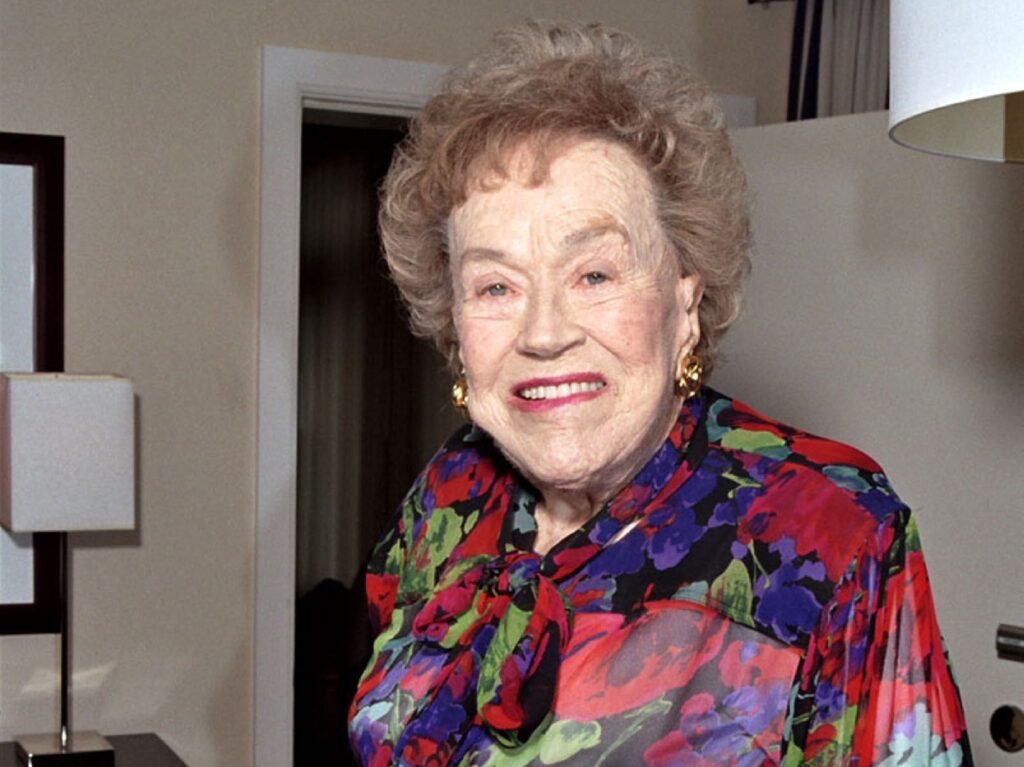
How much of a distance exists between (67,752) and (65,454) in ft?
2.07

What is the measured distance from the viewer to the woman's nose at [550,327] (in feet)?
4.70

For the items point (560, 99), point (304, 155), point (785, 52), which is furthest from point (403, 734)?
point (304, 155)

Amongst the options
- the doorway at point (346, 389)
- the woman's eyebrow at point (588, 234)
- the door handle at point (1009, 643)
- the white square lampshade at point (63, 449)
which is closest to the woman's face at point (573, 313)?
Result: the woman's eyebrow at point (588, 234)

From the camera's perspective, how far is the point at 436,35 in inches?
139

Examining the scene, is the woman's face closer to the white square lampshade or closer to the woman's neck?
the woman's neck

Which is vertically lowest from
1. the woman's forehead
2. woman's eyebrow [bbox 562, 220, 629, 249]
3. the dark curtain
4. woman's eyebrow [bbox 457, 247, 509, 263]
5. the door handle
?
the door handle

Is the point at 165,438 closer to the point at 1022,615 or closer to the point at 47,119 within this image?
the point at 47,119

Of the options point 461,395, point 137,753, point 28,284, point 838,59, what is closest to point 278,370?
point 28,284

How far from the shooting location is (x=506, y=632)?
4.90ft

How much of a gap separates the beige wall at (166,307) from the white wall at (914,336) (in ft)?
3.75

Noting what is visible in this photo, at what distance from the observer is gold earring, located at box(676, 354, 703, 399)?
1539 mm

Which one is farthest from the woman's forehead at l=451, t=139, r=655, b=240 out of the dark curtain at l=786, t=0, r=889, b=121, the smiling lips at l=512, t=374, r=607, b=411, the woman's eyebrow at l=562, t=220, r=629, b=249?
the dark curtain at l=786, t=0, r=889, b=121

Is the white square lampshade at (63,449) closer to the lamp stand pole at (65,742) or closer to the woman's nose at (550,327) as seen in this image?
the lamp stand pole at (65,742)

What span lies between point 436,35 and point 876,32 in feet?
3.57
